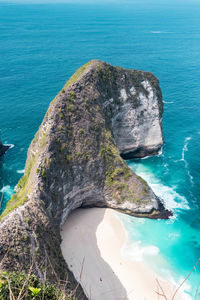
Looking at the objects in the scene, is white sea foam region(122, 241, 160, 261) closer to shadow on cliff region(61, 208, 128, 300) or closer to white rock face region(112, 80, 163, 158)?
shadow on cliff region(61, 208, 128, 300)

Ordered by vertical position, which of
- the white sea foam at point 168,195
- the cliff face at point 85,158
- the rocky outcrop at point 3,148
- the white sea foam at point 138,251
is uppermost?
the cliff face at point 85,158

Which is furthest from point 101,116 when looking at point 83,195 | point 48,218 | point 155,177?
point 48,218

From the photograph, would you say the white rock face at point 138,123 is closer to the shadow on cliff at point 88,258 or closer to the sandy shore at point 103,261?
the sandy shore at point 103,261

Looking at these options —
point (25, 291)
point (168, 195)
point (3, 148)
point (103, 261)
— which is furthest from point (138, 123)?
point (25, 291)

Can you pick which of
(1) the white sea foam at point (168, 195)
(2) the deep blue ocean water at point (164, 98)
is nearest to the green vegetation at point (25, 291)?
(2) the deep blue ocean water at point (164, 98)

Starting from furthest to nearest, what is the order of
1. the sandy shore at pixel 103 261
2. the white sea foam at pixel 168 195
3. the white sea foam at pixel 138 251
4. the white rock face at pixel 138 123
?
the white rock face at pixel 138 123 < the white sea foam at pixel 168 195 < the white sea foam at pixel 138 251 < the sandy shore at pixel 103 261

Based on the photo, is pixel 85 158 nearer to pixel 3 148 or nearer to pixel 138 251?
pixel 138 251
